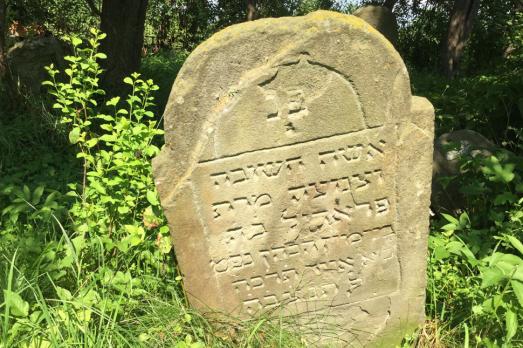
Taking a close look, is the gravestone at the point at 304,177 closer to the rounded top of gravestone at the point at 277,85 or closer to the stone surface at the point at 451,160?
the rounded top of gravestone at the point at 277,85

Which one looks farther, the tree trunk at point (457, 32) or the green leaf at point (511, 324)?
the tree trunk at point (457, 32)

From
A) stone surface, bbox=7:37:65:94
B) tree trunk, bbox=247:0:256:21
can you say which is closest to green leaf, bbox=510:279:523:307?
stone surface, bbox=7:37:65:94

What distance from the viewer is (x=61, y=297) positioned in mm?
2184

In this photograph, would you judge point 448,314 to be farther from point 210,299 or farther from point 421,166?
point 210,299

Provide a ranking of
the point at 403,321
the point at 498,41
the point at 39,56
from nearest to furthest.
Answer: the point at 403,321
the point at 39,56
the point at 498,41

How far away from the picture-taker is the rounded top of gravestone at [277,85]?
2.02 m

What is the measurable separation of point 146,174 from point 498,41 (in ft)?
40.7

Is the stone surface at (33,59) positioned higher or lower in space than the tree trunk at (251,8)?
lower

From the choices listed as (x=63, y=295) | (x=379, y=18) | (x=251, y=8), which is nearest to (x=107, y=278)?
(x=63, y=295)

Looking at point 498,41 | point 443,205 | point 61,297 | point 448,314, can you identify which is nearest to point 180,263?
point 61,297

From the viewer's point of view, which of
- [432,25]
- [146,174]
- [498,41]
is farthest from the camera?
[432,25]

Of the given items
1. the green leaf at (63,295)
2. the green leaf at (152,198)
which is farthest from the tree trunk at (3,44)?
the green leaf at (63,295)

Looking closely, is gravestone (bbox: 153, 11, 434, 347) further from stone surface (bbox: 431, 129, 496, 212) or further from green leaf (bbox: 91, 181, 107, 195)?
stone surface (bbox: 431, 129, 496, 212)

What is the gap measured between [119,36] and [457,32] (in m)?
6.62
